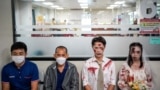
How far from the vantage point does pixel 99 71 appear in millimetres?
2834

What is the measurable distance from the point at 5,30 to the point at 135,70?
191 centimetres

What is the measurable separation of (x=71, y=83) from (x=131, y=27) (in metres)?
1.12

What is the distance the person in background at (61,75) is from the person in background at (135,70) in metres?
0.62

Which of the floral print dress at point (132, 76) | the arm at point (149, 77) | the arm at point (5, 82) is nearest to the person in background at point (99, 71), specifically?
the floral print dress at point (132, 76)

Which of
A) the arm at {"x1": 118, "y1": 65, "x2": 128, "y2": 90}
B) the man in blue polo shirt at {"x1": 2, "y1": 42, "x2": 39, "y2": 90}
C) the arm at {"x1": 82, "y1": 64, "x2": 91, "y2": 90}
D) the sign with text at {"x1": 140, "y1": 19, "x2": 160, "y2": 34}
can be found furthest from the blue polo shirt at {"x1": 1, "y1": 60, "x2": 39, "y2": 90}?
the sign with text at {"x1": 140, "y1": 19, "x2": 160, "y2": 34}

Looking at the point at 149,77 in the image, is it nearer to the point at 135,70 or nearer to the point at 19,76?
the point at 135,70

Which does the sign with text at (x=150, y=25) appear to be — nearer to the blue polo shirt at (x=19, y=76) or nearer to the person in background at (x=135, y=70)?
the person in background at (x=135, y=70)

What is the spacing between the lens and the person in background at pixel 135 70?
2740 millimetres

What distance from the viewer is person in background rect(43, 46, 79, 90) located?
2768 mm

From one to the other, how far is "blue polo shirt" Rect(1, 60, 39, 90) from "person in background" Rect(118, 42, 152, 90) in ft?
3.73

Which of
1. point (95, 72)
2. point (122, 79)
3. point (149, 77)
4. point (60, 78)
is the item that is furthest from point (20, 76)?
point (149, 77)

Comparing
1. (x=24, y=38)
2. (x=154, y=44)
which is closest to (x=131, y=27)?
(x=154, y=44)

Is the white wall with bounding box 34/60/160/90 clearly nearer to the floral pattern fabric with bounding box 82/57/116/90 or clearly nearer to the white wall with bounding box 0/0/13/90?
the floral pattern fabric with bounding box 82/57/116/90

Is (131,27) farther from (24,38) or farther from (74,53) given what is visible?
(24,38)
